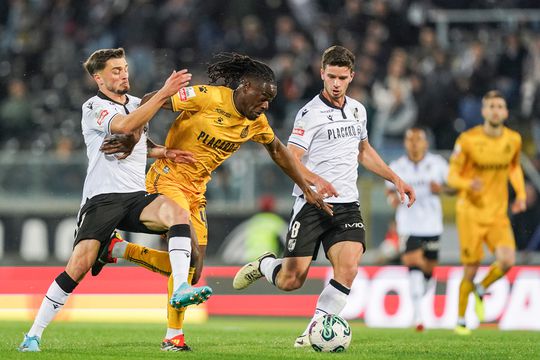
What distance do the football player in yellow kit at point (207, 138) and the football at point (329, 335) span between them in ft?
3.33

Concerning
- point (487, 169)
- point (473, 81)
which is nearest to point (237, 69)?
point (487, 169)

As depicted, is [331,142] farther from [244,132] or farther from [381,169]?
[244,132]

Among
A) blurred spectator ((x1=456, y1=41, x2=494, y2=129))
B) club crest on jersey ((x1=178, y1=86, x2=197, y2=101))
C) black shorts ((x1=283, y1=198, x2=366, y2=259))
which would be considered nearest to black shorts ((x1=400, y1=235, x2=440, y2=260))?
blurred spectator ((x1=456, y1=41, x2=494, y2=129))

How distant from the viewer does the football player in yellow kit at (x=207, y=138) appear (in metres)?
9.46

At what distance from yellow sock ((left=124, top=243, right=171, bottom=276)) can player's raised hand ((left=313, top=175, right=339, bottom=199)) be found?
1378mm

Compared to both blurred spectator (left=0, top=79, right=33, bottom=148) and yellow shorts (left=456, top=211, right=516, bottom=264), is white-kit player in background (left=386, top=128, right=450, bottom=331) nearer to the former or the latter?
yellow shorts (left=456, top=211, right=516, bottom=264)

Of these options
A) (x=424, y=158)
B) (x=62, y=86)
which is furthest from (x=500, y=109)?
(x=62, y=86)

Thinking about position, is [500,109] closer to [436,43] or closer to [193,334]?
[193,334]

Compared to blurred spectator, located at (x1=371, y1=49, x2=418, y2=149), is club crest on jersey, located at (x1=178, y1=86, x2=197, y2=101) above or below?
below

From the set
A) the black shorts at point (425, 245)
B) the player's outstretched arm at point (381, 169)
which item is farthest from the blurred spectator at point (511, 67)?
the player's outstretched arm at point (381, 169)

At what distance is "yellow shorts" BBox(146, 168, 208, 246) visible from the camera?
9.58m

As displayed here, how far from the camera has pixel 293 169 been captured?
992 centimetres

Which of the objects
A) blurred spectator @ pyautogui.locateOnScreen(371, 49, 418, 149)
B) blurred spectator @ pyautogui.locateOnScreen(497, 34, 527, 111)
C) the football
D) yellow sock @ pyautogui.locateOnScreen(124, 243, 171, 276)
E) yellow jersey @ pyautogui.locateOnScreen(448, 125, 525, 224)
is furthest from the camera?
blurred spectator @ pyautogui.locateOnScreen(497, 34, 527, 111)

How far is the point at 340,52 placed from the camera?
10.1 m
